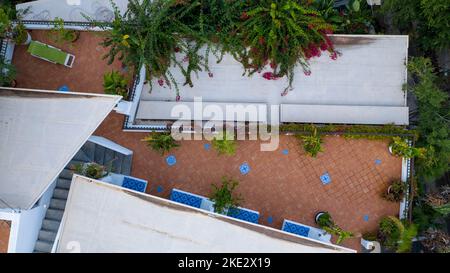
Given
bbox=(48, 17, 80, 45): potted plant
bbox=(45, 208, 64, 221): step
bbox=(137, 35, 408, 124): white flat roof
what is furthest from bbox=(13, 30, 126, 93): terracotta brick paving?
bbox=(45, 208, 64, 221): step

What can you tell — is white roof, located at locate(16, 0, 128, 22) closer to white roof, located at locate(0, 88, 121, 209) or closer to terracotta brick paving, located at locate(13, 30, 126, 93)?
terracotta brick paving, located at locate(13, 30, 126, 93)

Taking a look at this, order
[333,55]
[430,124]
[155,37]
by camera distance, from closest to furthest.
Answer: [155,37] → [430,124] → [333,55]

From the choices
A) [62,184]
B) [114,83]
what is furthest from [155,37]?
[62,184]

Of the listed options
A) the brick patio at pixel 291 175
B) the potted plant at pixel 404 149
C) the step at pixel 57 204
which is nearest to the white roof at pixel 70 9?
the brick patio at pixel 291 175

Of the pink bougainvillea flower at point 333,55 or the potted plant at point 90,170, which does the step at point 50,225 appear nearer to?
the potted plant at point 90,170

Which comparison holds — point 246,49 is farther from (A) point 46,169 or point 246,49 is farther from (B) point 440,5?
(A) point 46,169

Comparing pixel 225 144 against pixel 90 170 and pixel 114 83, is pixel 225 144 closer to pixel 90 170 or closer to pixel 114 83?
pixel 114 83
